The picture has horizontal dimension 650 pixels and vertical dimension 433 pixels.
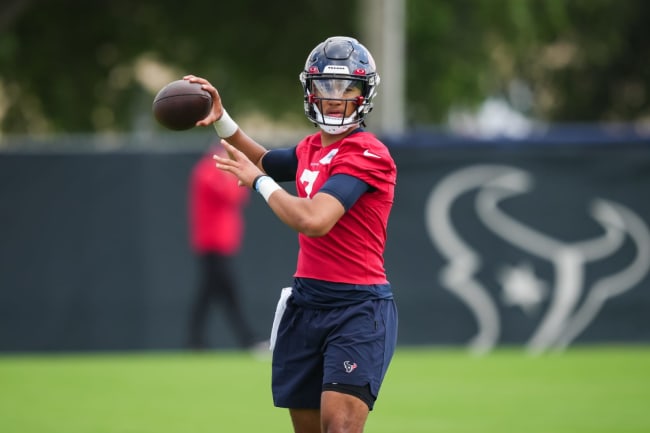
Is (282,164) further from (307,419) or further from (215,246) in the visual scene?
(215,246)

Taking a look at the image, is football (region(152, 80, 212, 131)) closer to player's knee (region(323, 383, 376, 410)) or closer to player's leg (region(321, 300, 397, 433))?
player's leg (region(321, 300, 397, 433))

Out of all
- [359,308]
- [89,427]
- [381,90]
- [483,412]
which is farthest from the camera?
[381,90]

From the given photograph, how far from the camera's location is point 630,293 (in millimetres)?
14758

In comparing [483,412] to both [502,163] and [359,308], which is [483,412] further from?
[502,163]

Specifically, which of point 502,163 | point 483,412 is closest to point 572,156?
point 502,163

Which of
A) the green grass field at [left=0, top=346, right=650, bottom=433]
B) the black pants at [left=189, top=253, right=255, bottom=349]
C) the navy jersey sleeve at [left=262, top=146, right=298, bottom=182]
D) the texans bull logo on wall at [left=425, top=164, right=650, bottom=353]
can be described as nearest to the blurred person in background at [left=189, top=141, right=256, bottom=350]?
the black pants at [left=189, top=253, right=255, bottom=349]

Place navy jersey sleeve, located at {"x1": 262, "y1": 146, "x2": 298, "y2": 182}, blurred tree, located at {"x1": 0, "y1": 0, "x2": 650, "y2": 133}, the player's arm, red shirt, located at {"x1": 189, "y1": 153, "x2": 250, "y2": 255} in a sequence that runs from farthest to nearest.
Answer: blurred tree, located at {"x1": 0, "y1": 0, "x2": 650, "y2": 133}
red shirt, located at {"x1": 189, "y1": 153, "x2": 250, "y2": 255}
navy jersey sleeve, located at {"x1": 262, "y1": 146, "x2": 298, "y2": 182}
the player's arm

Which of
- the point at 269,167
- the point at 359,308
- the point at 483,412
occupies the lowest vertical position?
the point at 483,412

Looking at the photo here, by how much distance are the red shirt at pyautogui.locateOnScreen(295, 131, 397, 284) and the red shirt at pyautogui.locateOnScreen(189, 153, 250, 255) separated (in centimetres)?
841

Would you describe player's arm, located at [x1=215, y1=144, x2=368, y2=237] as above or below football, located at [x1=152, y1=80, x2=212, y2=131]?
below

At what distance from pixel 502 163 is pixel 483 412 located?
550 cm

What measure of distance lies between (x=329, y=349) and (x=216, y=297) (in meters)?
8.66

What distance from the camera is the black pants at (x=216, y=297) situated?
14.3 meters

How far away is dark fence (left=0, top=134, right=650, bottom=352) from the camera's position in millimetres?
14781
